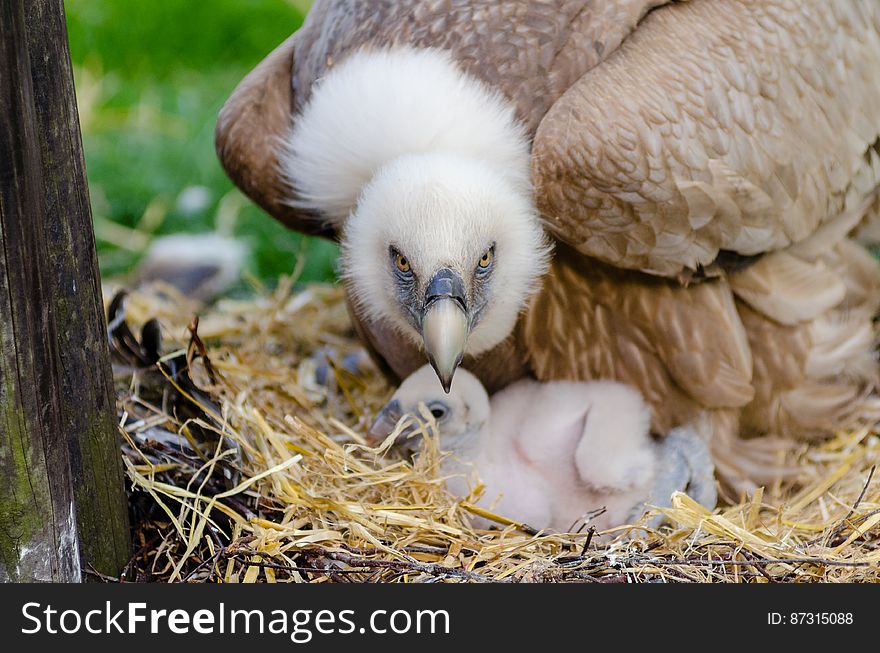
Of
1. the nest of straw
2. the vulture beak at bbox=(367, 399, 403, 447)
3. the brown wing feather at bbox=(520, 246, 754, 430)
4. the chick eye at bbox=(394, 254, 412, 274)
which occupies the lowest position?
the nest of straw

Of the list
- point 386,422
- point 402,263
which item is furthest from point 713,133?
point 386,422

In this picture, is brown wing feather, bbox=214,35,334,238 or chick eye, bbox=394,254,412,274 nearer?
chick eye, bbox=394,254,412,274

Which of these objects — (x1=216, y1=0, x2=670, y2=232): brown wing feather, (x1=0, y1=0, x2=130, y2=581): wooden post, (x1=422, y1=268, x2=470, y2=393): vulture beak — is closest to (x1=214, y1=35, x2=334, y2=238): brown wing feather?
(x1=216, y1=0, x2=670, y2=232): brown wing feather

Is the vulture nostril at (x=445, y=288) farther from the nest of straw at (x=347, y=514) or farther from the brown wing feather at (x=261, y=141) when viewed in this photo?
the brown wing feather at (x=261, y=141)

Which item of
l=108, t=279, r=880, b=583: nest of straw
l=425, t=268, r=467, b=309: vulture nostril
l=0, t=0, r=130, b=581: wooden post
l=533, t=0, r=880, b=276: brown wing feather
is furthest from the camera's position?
l=533, t=0, r=880, b=276: brown wing feather

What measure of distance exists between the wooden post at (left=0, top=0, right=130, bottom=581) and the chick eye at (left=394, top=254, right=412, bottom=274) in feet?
2.76

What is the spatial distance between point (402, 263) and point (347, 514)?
0.71 metres

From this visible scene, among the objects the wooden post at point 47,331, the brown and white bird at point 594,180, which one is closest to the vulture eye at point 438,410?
the brown and white bird at point 594,180

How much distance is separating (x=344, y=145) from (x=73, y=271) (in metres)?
1.01

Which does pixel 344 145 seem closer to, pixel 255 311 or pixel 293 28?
pixel 255 311

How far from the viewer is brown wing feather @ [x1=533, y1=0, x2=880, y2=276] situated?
3174 mm

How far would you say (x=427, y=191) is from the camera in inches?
122

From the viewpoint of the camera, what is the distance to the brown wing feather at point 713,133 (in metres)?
3.17

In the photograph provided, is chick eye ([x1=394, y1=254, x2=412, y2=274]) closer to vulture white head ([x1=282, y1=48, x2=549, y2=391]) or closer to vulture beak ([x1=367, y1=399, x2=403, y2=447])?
vulture white head ([x1=282, y1=48, x2=549, y2=391])
